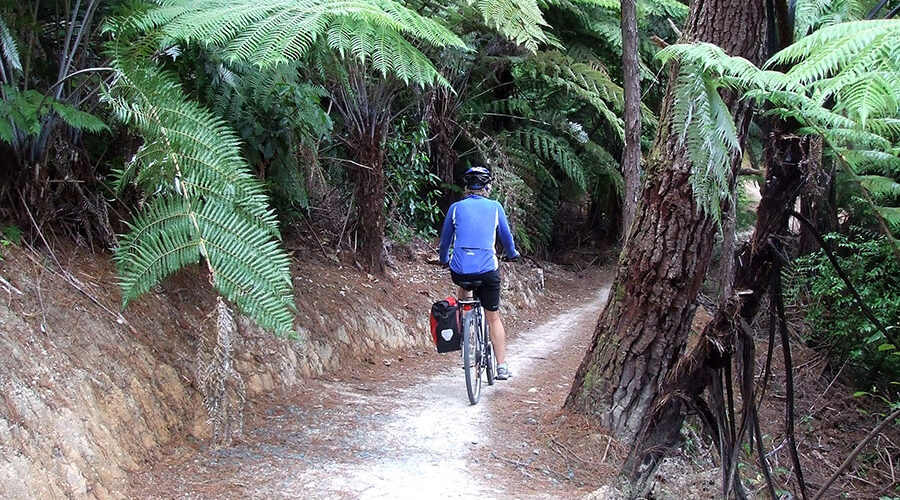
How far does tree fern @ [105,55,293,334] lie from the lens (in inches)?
128

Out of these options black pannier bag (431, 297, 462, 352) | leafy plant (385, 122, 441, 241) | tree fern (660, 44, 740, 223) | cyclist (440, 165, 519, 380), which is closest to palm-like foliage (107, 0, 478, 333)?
tree fern (660, 44, 740, 223)

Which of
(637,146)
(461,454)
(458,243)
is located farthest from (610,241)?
(461,454)

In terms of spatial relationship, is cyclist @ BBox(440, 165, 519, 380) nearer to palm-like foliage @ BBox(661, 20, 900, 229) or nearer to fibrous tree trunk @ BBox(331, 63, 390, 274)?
fibrous tree trunk @ BBox(331, 63, 390, 274)

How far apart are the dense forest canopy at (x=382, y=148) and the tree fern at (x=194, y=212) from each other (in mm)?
11

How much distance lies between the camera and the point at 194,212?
3354 mm

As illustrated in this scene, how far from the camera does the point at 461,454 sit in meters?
4.45

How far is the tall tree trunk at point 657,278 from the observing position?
13.8ft

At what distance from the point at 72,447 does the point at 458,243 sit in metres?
3.15

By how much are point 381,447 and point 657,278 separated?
2067mm

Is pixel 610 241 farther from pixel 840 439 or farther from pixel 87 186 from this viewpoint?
pixel 87 186

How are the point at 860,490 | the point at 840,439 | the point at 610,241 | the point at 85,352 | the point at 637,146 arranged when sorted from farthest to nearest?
1. the point at 610,241
2. the point at 637,146
3. the point at 840,439
4. the point at 860,490
5. the point at 85,352

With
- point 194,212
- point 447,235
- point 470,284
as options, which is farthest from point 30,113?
point 470,284

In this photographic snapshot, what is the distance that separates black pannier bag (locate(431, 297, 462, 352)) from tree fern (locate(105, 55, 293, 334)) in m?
2.12

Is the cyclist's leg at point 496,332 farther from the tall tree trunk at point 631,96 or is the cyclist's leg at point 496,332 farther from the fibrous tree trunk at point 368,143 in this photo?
the fibrous tree trunk at point 368,143
